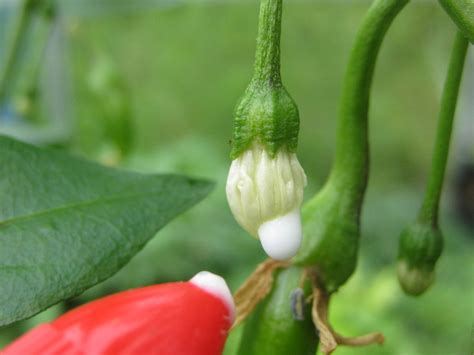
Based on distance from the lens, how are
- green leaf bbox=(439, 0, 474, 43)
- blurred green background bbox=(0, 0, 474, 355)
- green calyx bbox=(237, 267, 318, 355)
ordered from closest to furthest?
1. green leaf bbox=(439, 0, 474, 43)
2. green calyx bbox=(237, 267, 318, 355)
3. blurred green background bbox=(0, 0, 474, 355)

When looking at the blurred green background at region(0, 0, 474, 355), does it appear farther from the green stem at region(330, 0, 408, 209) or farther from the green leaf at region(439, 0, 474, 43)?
the green leaf at region(439, 0, 474, 43)

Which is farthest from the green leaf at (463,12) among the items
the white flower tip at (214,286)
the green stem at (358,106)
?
the white flower tip at (214,286)

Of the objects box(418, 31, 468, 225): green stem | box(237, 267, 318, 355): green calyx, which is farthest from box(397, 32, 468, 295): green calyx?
box(237, 267, 318, 355): green calyx

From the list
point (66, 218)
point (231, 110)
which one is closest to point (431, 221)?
point (66, 218)

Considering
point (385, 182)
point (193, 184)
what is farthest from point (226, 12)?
point (193, 184)

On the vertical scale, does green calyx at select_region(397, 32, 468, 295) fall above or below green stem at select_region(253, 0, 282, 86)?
below

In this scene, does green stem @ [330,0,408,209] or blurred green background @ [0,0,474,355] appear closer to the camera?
green stem @ [330,0,408,209]

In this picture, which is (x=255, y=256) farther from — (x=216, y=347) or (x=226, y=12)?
(x=216, y=347)

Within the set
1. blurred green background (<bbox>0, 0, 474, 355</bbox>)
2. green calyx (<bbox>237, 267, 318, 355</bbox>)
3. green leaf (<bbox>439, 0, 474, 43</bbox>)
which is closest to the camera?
green leaf (<bbox>439, 0, 474, 43</bbox>)
